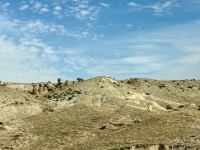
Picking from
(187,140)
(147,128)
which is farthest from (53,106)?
(187,140)

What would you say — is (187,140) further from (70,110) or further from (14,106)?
(14,106)

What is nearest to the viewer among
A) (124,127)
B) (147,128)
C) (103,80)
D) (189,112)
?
(147,128)

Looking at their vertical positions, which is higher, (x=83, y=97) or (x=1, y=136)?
(x=83, y=97)

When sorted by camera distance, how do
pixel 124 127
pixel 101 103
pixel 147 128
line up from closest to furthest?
pixel 147 128 → pixel 124 127 → pixel 101 103

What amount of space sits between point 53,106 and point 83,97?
4.77 m

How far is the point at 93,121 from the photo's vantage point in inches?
1578

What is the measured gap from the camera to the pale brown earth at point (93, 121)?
30734 millimetres

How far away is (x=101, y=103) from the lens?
49000 millimetres

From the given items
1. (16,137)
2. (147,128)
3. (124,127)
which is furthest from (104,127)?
(16,137)

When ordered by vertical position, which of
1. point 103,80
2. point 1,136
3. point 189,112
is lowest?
point 1,136

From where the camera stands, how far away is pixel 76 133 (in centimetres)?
3612

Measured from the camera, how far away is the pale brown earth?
30.7 meters

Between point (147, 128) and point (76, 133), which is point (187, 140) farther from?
point (76, 133)

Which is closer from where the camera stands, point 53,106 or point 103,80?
point 53,106
